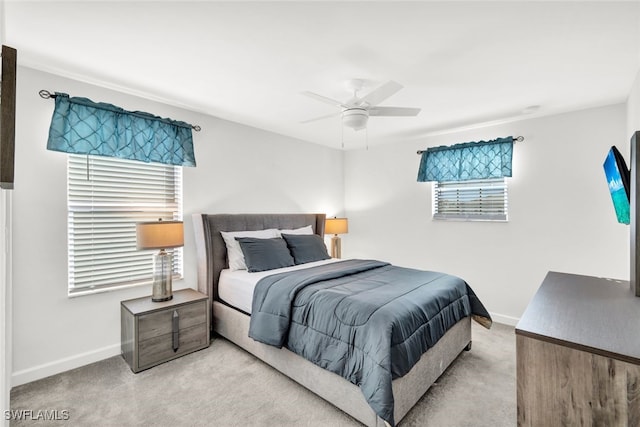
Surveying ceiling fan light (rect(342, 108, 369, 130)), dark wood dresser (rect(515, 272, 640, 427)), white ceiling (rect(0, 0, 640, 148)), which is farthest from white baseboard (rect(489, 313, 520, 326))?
ceiling fan light (rect(342, 108, 369, 130))

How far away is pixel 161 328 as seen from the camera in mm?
2617

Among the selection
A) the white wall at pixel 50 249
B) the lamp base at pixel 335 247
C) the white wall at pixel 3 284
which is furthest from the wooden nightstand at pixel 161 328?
the lamp base at pixel 335 247

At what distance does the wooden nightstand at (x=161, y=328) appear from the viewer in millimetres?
2498

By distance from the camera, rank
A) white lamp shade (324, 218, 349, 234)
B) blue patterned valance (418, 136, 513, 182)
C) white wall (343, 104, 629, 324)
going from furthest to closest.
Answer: white lamp shade (324, 218, 349, 234) < blue patterned valance (418, 136, 513, 182) < white wall (343, 104, 629, 324)

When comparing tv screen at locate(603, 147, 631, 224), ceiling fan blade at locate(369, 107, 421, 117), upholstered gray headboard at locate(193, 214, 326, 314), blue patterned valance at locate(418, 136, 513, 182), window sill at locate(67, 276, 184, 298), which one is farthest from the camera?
blue patterned valance at locate(418, 136, 513, 182)

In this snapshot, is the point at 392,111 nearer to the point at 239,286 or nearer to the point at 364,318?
the point at 364,318

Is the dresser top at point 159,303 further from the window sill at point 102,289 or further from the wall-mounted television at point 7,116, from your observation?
the wall-mounted television at point 7,116

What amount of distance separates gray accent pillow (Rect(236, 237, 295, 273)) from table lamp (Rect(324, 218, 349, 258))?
134cm

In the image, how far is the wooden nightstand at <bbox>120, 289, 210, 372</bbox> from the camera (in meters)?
2.50

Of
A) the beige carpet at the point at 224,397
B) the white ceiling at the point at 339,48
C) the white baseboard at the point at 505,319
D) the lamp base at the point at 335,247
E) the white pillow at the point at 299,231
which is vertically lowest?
the beige carpet at the point at 224,397

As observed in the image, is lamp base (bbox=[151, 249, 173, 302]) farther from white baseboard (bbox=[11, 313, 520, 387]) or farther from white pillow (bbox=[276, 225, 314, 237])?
white pillow (bbox=[276, 225, 314, 237])

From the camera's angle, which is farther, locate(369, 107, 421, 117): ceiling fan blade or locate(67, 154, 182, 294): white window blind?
locate(67, 154, 182, 294): white window blind

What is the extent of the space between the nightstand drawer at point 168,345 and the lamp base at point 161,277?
0.36 metres

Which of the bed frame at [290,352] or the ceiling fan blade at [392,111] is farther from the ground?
the ceiling fan blade at [392,111]
